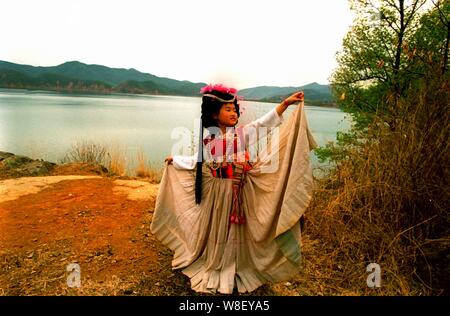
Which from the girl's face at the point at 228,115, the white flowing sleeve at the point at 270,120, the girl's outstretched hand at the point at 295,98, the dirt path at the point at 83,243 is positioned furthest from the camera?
the dirt path at the point at 83,243

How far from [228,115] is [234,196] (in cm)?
64

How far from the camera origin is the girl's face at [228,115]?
7.75ft

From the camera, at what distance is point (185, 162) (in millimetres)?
2576

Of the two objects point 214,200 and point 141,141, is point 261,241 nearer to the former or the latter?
point 214,200

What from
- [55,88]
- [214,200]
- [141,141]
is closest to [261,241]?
[214,200]

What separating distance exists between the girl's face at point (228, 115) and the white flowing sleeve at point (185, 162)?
39cm

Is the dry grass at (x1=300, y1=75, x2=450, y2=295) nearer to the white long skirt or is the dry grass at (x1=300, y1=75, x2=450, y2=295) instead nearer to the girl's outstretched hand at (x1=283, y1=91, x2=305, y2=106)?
the white long skirt

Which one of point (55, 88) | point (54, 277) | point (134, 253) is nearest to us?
point (54, 277)

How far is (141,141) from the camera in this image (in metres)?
16.6

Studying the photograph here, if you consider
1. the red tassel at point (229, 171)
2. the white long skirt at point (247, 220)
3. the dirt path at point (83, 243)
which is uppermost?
the red tassel at point (229, 171)

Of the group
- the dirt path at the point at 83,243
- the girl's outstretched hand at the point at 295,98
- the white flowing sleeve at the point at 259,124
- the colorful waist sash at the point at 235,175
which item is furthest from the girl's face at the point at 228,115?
the dirt path at the point at 83,243

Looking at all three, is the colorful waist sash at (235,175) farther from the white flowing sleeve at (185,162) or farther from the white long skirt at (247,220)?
the white flowing sleeve at (185,162)
